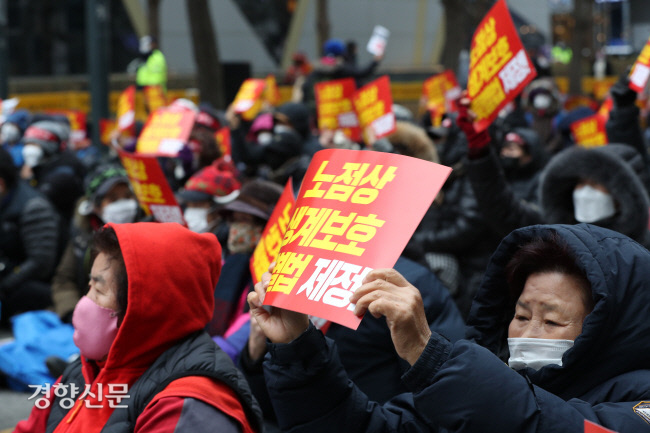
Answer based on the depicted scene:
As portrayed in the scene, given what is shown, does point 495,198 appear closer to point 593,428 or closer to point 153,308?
point 153,308

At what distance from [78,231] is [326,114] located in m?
3.58

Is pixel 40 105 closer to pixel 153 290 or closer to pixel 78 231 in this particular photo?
pixel 78 231

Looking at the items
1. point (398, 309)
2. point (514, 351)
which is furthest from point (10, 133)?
point (398, 309)

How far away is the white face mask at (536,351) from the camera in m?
2.18

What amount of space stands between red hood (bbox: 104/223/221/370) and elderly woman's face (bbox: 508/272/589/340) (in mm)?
1004

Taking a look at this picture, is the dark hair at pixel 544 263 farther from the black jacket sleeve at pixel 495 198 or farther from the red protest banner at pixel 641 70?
the red protest banner at pixel 641 70

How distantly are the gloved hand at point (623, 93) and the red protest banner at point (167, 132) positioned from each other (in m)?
3.12

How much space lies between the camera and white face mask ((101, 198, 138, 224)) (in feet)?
18.4

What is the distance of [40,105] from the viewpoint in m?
19.6

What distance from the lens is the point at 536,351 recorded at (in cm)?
221

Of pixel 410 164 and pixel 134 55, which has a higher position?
pixel 410 164

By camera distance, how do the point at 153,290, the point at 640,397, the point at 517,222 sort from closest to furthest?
the point at 640,397 < the point at 153,290 < the point at 517,222

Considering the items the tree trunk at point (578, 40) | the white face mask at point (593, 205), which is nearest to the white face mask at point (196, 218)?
the white face mask at point (593, 205)

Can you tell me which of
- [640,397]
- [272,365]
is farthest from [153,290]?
[640,397]
